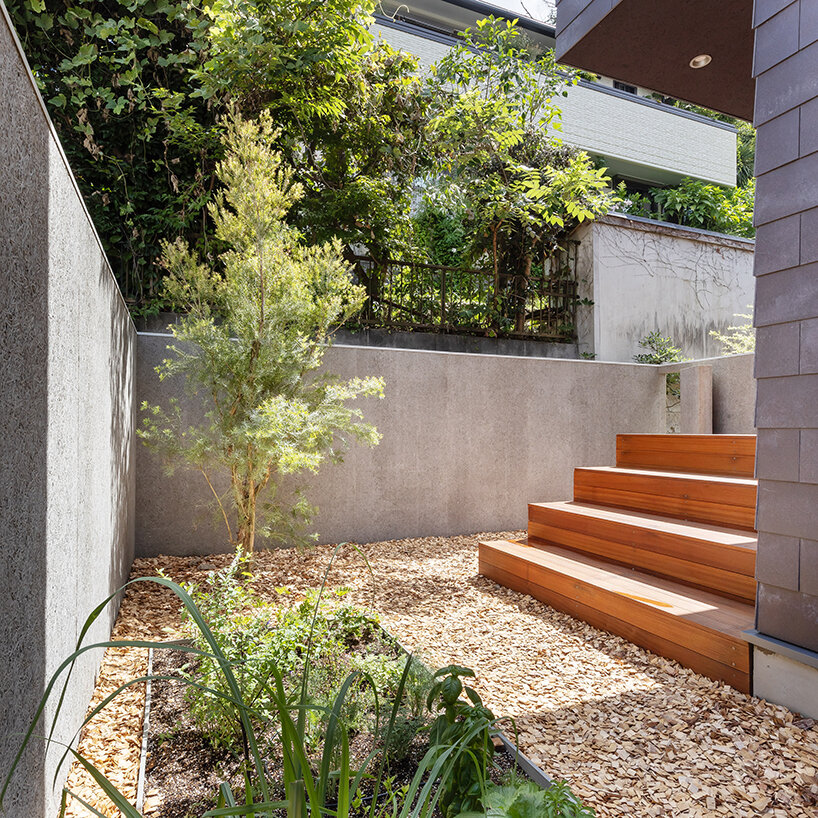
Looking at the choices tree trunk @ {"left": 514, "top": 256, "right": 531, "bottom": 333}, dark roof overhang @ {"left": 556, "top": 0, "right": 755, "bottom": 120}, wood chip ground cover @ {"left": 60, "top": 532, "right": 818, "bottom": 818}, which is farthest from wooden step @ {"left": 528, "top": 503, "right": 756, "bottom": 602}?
tree trunk @ {"left": 514, "top": 256, "right": 531, "bottom": 333}

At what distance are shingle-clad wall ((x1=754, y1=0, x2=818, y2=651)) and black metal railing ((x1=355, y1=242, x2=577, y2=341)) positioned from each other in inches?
150

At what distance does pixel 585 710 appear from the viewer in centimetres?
214

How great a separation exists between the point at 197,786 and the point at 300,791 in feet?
2.88

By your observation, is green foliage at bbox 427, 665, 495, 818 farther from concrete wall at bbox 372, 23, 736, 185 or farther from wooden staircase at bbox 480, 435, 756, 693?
concrete wall at bbox 372, 23, 736, 185

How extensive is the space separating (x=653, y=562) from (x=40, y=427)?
2869 millimetres

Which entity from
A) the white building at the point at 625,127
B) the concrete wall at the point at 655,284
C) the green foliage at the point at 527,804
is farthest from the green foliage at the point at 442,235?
the green foliage at the point at 527,804

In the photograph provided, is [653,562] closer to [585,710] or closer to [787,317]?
[585,710]

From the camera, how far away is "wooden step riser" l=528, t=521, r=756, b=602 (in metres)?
2.67

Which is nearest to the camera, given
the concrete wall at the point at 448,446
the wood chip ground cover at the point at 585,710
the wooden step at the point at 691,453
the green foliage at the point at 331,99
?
the wood chip ground cover at the point at 585,710

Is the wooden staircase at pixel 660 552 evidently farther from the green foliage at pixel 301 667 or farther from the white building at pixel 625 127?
the white building at pixel 625 127

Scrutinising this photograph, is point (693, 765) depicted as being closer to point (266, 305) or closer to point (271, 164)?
point (266, 305)

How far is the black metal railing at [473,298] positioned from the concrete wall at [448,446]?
118 cm

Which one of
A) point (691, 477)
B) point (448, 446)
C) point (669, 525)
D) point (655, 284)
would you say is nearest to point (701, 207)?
point (655, 284)

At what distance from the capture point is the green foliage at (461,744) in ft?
4.30
